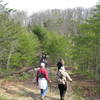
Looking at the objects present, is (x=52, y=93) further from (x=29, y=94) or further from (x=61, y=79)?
(x=61, y=79)

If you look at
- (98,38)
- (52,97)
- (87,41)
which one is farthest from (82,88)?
(87,41)

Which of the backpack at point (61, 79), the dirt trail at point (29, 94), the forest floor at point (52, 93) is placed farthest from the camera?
the forest floor at point (52, 93)

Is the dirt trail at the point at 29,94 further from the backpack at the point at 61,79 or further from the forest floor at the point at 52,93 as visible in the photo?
the backpack at the point at 61,79

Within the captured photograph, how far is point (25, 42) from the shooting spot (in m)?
27.5

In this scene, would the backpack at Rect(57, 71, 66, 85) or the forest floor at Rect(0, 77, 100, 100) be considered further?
the forest floor at Rect(0, 77, 100, 100)

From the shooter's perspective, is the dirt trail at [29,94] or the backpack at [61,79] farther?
the dirt trail at [29,94]

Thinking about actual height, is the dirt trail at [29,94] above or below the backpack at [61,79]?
below

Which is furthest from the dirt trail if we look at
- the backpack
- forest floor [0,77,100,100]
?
the backpack

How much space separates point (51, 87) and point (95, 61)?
6.99 meters

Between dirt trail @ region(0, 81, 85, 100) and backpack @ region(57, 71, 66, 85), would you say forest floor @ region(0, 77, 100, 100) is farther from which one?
backpack @ region(57, 71, 66, 85)

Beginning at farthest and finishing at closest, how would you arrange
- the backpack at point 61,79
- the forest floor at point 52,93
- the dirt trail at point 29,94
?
the forest floor at point 52,93 → the dirt trail at point 29,94 → the backpack at point 61,79

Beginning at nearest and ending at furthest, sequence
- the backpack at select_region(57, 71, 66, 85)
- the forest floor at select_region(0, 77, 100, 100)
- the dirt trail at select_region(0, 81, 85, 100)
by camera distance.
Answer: the backpack at select_region(57, 71, 66, 85) < the dirt trail at select_region(0, 81, 85, 100) < the forest floor at select_region(0, 77, 100, 100)

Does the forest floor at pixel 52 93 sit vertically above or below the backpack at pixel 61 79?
below

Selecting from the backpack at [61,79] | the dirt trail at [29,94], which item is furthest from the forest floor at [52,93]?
the backpack at [61,79]
